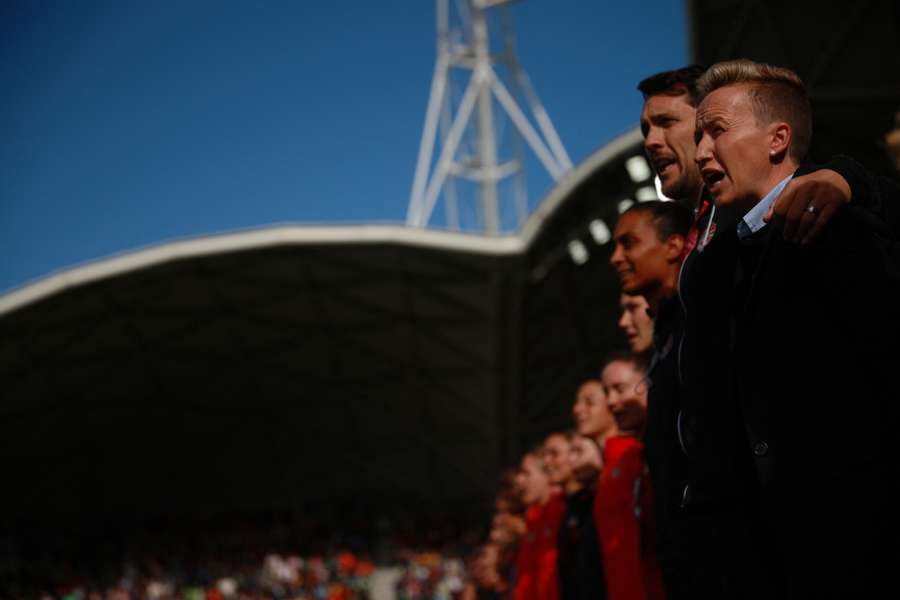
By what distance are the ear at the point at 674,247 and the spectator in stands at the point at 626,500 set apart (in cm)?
66

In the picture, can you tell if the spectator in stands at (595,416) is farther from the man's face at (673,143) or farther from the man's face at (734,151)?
the man's face at (734,151)

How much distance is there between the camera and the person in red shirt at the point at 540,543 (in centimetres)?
576

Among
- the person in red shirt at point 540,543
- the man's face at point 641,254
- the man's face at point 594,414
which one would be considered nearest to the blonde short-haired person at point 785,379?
the man's face at point 641,254

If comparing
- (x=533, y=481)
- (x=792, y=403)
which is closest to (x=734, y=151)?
(x=792, y=403)

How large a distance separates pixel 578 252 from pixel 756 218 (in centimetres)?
1895

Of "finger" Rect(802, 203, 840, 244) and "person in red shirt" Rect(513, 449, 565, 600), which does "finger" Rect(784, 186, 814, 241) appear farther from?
"person in red shirt" Rect(513, 449, 565, 600)

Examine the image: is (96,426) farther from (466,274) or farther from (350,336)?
(466,274)

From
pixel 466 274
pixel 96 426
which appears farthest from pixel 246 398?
pixel 466 274

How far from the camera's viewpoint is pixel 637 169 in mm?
17828

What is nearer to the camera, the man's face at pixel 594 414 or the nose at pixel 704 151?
the nose at pixel 704 151

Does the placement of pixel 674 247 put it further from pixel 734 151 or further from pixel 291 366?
pixel 291 366

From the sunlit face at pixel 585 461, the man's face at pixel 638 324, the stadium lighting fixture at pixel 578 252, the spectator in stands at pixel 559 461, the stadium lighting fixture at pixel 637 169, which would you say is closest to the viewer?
the man's face at pixel 638 324

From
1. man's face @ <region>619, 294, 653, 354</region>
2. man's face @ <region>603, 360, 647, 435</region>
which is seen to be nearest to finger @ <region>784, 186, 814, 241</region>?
man's face @ <region>619, 294, 653, 354</region>

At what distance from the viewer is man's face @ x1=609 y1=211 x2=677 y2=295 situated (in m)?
2.90
